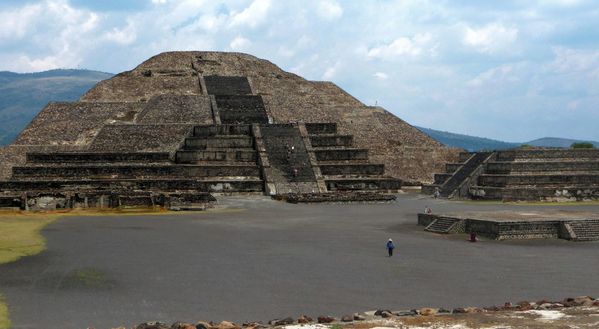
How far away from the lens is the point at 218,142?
4497 cm

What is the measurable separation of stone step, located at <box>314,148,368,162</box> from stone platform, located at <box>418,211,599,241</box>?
19.2 metres

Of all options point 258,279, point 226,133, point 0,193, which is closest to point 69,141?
point 226,133

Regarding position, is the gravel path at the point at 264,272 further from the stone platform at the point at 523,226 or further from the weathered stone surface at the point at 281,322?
the weathered stone surface at the point at 281,322

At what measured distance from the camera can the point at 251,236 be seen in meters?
24.2

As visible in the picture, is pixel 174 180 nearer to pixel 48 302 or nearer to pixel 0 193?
pixel 0 193

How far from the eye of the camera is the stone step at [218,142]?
4491 centimetres

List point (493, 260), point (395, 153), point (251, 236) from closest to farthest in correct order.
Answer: point (493, 260)
point (251, 236)
point (395, 153)

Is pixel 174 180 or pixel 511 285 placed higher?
pixel 174 180

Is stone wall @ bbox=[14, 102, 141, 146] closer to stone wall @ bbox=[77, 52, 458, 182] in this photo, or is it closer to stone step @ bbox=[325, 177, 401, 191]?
stone wall @ bbox=[77, 52, 458, 182]

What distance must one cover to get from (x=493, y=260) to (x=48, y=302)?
11632 mm

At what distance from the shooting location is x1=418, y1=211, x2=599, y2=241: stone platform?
2436cm

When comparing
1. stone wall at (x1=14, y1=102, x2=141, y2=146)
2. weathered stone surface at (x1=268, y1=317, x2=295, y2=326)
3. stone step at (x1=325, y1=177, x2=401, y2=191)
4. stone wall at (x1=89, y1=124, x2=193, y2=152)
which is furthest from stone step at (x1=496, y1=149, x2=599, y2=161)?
weathered stone surface at (x1=268, y1=317, x2=295, y2=326)

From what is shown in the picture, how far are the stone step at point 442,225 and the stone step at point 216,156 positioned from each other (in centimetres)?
1949

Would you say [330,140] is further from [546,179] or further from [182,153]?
[546,179]
